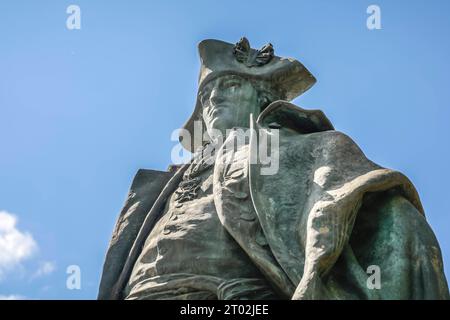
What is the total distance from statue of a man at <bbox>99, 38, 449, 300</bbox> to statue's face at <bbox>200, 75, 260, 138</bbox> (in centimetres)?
13

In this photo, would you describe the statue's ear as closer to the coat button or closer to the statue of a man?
the statue of a man

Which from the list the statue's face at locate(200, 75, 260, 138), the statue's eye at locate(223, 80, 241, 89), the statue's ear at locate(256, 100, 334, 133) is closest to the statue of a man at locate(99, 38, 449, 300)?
the statue's ear at locate(256, 100, 334, 133)

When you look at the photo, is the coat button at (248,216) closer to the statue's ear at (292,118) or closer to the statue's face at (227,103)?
the statue's ear at (292,118)

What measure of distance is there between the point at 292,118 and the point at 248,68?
1.41 m

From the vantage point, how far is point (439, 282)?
10469mm

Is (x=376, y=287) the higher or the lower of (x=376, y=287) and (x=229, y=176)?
the lower

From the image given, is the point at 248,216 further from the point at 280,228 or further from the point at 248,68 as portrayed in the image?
the point at 248,68

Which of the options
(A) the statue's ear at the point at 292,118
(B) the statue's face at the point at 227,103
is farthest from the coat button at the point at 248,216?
(B) the statue's face at the point at 227,103

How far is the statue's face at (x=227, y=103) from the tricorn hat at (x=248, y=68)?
9 cm

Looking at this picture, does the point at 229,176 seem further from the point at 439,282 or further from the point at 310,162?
the point at 439,282

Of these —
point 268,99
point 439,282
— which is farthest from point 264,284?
point 268,99

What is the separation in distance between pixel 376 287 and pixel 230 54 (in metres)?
3.86

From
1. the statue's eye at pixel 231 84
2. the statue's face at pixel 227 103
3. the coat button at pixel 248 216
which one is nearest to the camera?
the coat button at pixel 248 216

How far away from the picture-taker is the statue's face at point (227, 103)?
1291 cm
